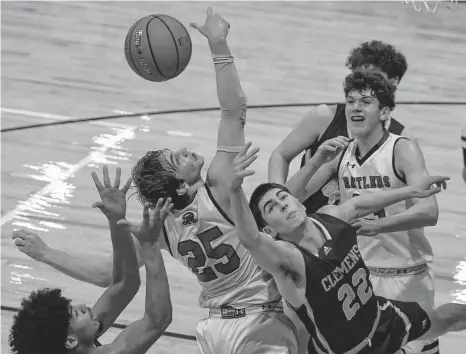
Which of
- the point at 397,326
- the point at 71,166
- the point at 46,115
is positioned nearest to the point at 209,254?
the point at 397,326

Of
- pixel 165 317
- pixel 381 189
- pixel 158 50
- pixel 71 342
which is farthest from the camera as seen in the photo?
pixel 158 50

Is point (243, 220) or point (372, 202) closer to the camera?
point (243, 220)

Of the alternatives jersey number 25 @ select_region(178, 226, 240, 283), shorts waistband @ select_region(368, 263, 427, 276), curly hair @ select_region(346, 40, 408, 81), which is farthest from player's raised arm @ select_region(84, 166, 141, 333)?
curly hair @ select_region(346, 40, 408, 81)

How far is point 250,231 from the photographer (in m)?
4.55

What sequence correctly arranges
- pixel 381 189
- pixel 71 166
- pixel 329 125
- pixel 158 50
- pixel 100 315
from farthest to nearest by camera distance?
pixel 71 166 → pixel 158 50 → pixel 329 125 → pixel 381 189 → pixel 100 315

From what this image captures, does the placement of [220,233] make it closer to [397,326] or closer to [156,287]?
[156,287]

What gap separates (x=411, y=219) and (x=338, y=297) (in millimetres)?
743

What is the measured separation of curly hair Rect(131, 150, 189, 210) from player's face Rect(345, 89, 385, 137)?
Answer: 120 centimetres

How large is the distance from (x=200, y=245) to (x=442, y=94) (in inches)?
277

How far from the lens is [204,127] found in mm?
10625

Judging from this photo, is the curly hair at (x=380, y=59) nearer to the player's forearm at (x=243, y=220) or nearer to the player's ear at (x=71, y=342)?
the player's forearm at (x=243, y=220)

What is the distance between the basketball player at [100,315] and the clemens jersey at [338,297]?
28.4 inches

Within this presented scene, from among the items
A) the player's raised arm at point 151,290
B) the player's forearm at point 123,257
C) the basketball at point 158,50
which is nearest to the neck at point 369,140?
the basketball at point 158,50

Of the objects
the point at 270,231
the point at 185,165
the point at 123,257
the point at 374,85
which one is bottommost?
the point at 123,257
